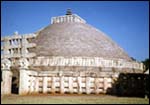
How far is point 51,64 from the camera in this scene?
23828 millimetres

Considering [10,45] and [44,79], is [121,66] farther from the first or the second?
[10,45]

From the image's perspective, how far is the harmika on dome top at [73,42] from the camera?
27.0 meters

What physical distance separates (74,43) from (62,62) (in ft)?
15.8

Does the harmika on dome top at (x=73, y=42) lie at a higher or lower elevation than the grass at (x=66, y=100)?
higher

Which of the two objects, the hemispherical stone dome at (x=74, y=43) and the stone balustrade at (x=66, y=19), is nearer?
the hemispherical stone dome at (x=74, y=43)

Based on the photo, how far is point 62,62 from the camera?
2392 cm

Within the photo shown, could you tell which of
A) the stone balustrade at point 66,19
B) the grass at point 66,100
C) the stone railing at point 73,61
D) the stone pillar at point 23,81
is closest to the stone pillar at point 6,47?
the stone railing at point 73,61

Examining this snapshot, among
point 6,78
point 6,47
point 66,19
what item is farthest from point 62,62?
point 66,19

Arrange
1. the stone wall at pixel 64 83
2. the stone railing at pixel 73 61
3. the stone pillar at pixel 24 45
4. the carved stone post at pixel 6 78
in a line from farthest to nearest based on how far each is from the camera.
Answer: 1. the stone railing at pixel 73 61
2. the stone pillar at pixel 24 45
3. the stone wall at pixel 64 83
4. the carved stone post at pixel 6 78

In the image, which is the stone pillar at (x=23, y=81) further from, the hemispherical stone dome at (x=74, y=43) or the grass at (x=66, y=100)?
the hemispherical stone dome at (x=74, y=43)

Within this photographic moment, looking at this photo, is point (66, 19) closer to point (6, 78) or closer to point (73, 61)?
point (73, 61)

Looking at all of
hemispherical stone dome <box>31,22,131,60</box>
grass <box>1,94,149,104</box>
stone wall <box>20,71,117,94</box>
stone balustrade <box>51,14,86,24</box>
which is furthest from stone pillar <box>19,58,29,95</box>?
stone balustrade <box>51,14,86,24</box>

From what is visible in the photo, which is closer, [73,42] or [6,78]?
[6,78]

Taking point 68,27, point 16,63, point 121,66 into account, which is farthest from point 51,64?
point 68,27
